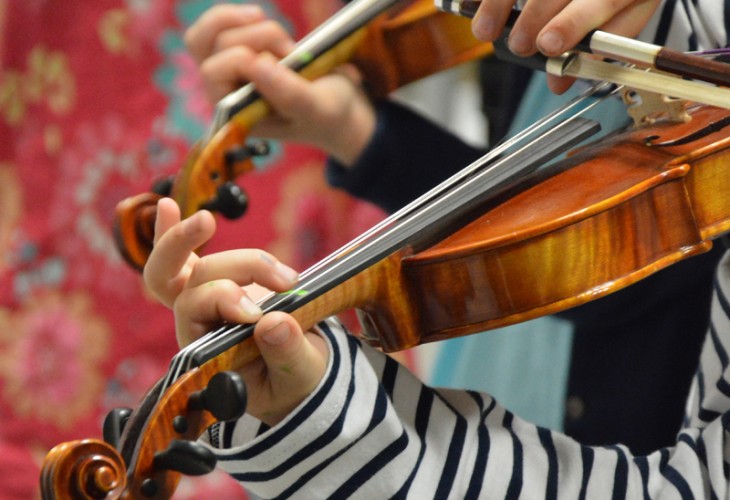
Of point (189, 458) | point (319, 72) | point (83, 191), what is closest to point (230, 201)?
point (319, 72)

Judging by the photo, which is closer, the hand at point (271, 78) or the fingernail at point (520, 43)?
the fingernail at point (520, 43)

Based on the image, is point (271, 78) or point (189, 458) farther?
point (271, 78)

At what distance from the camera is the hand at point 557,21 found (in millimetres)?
476

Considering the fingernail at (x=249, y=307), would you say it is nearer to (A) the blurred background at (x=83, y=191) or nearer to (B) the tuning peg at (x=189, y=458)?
(B) the tuning peg at (x=189, y=458)

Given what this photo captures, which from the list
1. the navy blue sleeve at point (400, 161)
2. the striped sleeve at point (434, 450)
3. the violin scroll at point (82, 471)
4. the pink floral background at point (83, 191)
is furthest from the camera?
the pink floral background at point (83, 191)

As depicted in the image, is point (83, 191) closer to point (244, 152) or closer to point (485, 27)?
point (244, 152)

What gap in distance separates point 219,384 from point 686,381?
0.43 m

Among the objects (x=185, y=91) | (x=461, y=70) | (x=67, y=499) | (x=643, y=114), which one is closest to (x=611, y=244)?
(x=643, y=114)

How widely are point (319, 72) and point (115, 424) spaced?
1.21 feet

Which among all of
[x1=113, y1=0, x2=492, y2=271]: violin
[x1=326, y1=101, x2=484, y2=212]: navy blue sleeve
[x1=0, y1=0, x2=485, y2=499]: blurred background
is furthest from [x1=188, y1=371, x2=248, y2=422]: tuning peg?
[x1=0, y1=0, x2=485, y2=499]: blurred background

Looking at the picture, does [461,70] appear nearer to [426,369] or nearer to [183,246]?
[426,369]

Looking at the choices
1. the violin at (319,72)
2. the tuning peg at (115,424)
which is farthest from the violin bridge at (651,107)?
the tuning peg at (115,424)

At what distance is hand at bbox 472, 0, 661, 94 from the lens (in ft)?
1.56

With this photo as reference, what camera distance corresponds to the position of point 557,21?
47 cm
